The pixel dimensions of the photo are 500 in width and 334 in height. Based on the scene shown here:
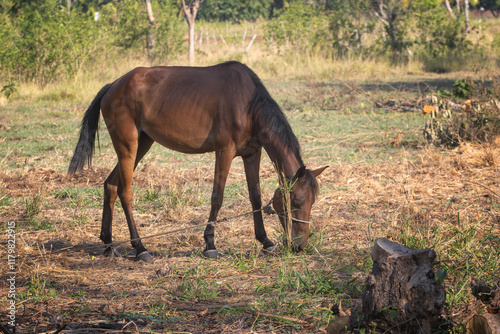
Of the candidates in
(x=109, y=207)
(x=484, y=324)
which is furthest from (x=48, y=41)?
(x=484, y=324)

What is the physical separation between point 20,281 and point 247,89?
259 centimetres

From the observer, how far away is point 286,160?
487 cm

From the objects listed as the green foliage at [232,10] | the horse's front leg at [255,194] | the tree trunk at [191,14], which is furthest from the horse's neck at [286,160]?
the green foliage at [232,10]

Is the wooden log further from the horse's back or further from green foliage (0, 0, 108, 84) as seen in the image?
green foliage (0, 0, 108, 84)

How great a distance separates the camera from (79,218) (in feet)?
19.6

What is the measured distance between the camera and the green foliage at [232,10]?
49.9 m

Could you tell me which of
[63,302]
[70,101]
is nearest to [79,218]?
[63,302]

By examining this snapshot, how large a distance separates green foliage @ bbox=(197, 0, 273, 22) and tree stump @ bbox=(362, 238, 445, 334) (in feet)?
158

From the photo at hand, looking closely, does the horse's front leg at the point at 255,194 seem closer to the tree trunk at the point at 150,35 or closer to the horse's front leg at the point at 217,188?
the horse's front leg at the point at 217,188

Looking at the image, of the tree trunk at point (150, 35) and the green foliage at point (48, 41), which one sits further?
the tree trunk at point (150, 35)

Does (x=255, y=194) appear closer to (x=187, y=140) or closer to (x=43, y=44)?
(x=187, y=140)

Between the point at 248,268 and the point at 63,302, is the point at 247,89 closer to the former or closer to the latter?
the point at 248,268

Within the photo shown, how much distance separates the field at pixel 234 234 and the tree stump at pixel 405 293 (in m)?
0.11

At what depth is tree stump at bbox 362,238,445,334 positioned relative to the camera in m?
3.14
